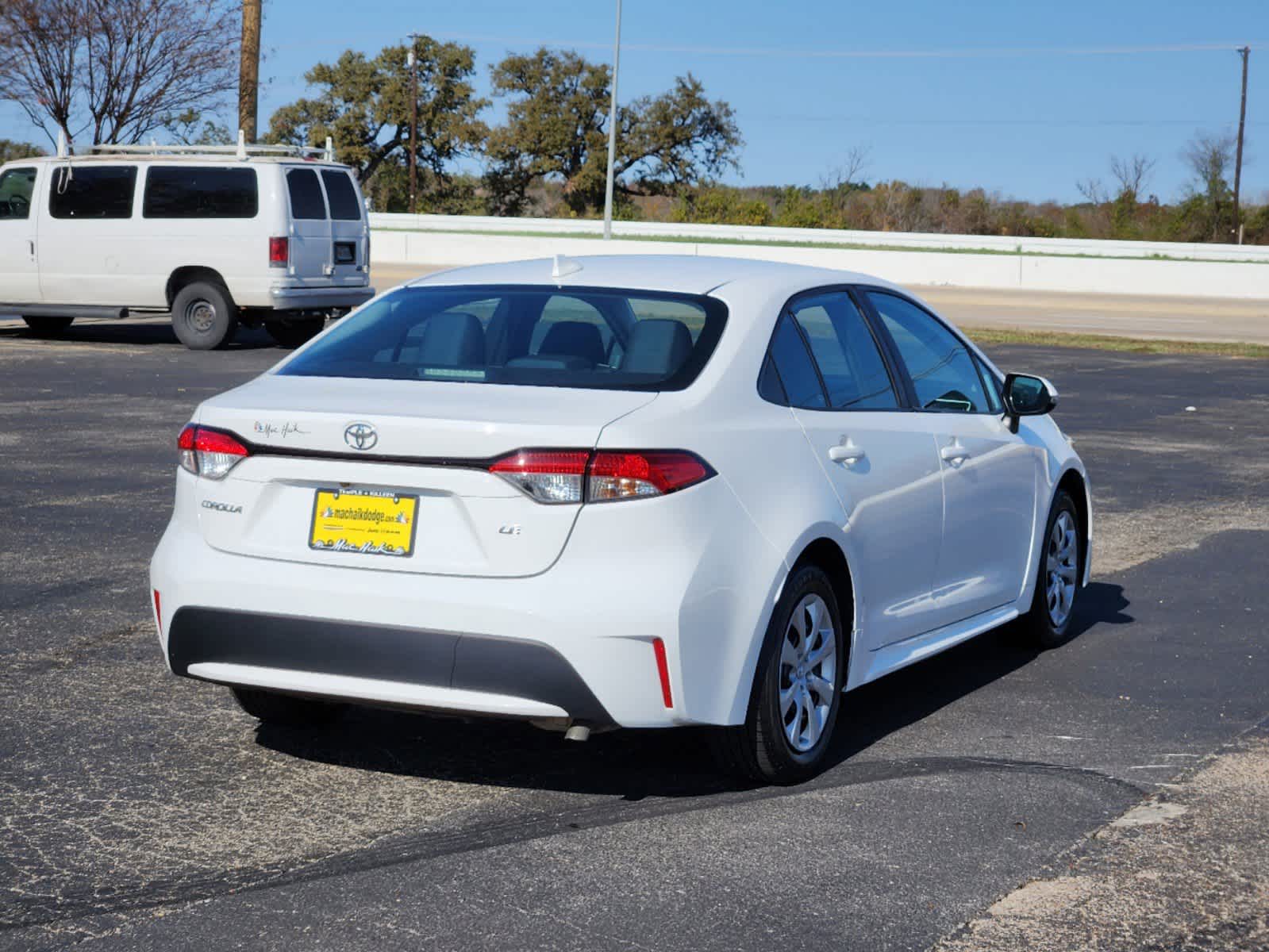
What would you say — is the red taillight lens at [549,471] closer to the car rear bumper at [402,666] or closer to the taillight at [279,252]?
the car rear bumper at [402,666]

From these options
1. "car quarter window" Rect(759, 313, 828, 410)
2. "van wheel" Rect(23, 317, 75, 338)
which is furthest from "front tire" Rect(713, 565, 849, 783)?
"van wheel" Rect(23, 317, 75, 338)

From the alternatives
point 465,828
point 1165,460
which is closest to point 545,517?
point 465,828

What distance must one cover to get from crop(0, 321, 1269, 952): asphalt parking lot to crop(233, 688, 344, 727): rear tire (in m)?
0.06

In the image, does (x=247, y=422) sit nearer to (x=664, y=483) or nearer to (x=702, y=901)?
(x=664, y=483)

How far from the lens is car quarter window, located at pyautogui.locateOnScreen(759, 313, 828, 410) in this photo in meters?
5.33

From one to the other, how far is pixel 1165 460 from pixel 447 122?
7550cm

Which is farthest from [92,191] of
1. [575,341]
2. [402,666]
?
[402,666]

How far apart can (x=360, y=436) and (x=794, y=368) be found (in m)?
1.43

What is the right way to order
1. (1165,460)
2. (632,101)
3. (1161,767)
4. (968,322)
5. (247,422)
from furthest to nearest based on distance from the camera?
1. (632,101)
2. (968,322)
3. (1165,460)
4. (1161,767)
5. (247,422)

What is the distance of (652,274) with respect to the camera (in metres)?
5.65

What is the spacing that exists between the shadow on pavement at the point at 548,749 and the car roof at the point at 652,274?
1388 mm

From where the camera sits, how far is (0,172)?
74.3 feet

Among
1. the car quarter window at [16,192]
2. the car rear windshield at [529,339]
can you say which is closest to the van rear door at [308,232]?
the car quarter window at [16,192]

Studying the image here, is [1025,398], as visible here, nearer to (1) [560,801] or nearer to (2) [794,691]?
(2) [794,691]
